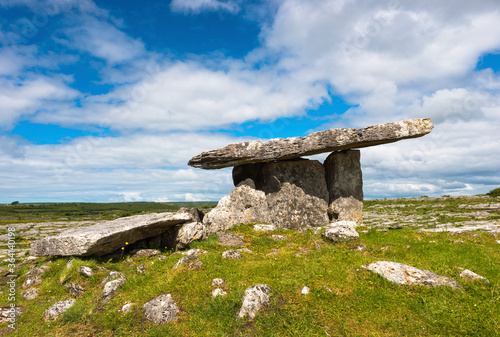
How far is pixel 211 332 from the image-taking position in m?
7.25

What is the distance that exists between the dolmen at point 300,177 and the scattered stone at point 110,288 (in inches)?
281

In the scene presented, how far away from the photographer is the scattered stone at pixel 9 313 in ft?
29.7

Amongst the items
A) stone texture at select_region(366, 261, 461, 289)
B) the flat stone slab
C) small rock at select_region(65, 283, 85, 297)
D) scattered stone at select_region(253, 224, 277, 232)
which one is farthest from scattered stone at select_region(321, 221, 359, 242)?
small rock at select_region(65, 283, 85, 297)

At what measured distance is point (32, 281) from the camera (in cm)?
1162

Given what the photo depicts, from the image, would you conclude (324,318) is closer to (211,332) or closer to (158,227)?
(211,332)

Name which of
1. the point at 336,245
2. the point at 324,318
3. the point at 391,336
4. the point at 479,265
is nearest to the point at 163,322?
the point at 324,318

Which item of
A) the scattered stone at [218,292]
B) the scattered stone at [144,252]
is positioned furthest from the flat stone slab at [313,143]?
the scattered stone at [218,292]

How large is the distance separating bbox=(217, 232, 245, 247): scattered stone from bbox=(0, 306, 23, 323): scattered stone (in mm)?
7867

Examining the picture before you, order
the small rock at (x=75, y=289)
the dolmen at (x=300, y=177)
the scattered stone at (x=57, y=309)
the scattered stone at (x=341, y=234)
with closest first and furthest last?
the scattered stone at (x=57, y=309) → the small rock at (x=75, y=289) → the scattered stone at (x=341, y=234) → the dolmen at (x=300, y=177)

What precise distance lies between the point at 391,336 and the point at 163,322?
235 inches

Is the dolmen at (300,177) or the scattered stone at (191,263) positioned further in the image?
the dolmen at (300,177)

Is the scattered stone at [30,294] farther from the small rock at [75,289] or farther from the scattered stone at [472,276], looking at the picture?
the scattered stone at [472,276]

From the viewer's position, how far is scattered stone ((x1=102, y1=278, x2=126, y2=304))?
9344mm

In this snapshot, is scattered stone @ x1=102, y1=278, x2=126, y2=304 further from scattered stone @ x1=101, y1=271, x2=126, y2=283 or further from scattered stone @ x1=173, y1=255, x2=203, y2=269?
scattered stone @ x1=173, y1=255, x2=203, y2=269
